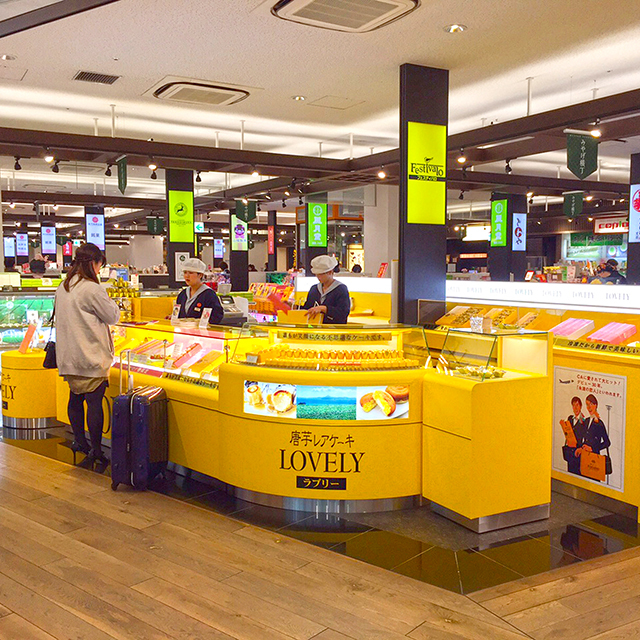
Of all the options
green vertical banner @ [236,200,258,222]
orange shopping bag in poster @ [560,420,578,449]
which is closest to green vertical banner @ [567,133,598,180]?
orange shopping bag in poster @ [560,420,578,449]

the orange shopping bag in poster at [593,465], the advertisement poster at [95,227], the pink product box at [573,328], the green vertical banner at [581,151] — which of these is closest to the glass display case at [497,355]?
the orange shopping bag in poster at [593,465]

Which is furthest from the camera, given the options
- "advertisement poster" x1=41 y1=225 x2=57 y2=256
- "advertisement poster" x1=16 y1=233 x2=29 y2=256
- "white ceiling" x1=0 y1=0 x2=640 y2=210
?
"advertisement poster" x1=16 y1=233 x2=29 y2=256

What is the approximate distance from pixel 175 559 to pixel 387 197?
1301 cm

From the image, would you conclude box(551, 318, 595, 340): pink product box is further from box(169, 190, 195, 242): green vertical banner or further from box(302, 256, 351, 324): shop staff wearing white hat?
box(169, 190, 195, 242): green vertical banner

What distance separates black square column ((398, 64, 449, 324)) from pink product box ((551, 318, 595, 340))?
5.28ft

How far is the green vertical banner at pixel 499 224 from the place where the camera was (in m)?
16.4

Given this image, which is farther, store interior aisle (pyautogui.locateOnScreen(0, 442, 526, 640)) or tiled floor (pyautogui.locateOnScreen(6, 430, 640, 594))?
tiled floor (pyautogui.locateOnScreen(6, 430, 640, 594))

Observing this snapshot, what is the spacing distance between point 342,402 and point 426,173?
3.24m

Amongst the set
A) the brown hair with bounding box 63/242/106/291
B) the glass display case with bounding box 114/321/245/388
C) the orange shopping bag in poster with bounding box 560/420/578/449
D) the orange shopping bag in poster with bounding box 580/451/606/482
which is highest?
the brown hair with bounding box 63/242/106/291

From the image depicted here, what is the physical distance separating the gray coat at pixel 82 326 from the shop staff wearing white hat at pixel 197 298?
0.97 metres

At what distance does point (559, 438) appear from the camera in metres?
4.79

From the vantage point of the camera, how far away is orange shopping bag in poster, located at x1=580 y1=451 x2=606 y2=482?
451cm

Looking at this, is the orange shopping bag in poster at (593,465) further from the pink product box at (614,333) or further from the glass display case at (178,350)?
the glass display case at (178,350)

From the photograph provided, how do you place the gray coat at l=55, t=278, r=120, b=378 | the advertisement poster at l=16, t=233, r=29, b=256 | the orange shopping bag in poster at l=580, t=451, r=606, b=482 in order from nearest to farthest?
the orange shopping bag in poster at l=580, t=451, r=606, b=482 → the gray coat at l=55, t=278, r=120, b=378 → the advertisement poster at l=16, t=233, r=29, b=256
